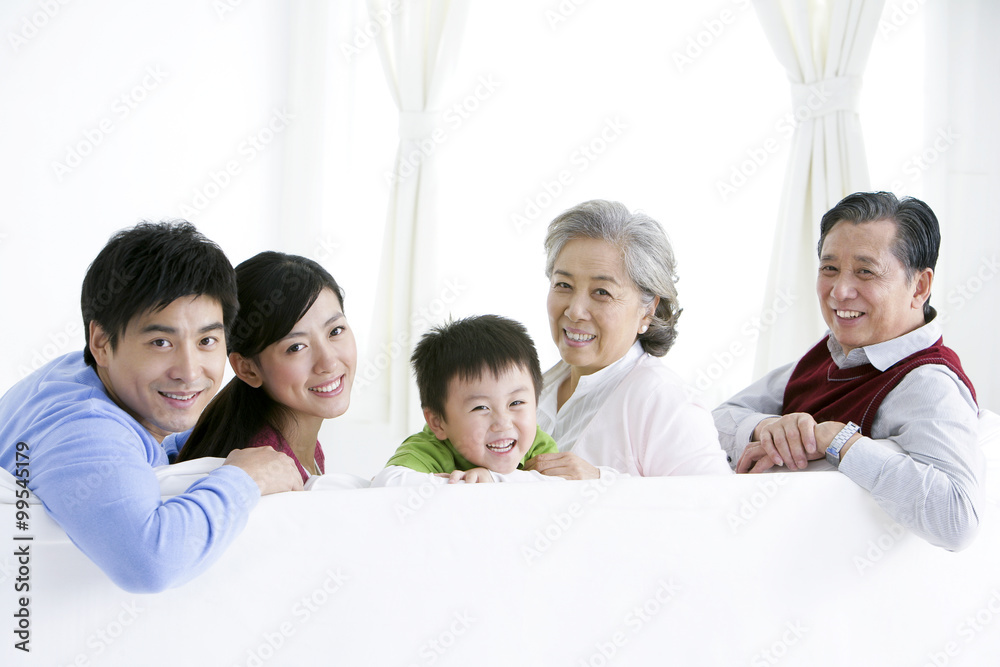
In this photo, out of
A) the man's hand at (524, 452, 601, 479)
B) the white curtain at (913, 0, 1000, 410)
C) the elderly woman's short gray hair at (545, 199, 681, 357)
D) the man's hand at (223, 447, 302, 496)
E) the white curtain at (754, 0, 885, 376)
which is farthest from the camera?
the white curtain at (913, 0, 1000, 410)

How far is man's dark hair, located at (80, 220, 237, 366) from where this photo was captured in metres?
1.25

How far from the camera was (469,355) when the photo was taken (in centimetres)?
152

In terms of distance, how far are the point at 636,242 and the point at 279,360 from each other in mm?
871

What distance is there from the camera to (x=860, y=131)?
3152 millimetres

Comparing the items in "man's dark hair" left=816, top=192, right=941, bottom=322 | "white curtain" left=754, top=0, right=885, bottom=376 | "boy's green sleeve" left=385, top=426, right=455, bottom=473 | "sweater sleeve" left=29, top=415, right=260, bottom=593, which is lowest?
"sweater sleeve" left=29, top=415, right=260, bottom=593

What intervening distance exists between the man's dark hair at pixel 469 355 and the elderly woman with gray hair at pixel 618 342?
9.7 inches

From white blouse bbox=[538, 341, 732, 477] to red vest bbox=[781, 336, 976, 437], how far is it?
309 mm

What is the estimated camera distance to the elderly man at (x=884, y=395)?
139 centimetres

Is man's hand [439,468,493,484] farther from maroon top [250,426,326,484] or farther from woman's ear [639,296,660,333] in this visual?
woman's ear [639,296,660,333]

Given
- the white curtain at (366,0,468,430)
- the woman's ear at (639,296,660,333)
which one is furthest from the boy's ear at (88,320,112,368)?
the white curtain at (366,0,468,430)

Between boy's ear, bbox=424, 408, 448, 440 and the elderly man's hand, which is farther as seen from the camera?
the elderly man's hand

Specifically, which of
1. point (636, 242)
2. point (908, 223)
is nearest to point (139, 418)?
point (636, 242)

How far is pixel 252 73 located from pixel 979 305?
350cm

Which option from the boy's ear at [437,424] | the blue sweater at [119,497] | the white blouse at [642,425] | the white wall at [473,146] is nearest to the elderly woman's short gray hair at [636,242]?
the white blouse at [642,425]
